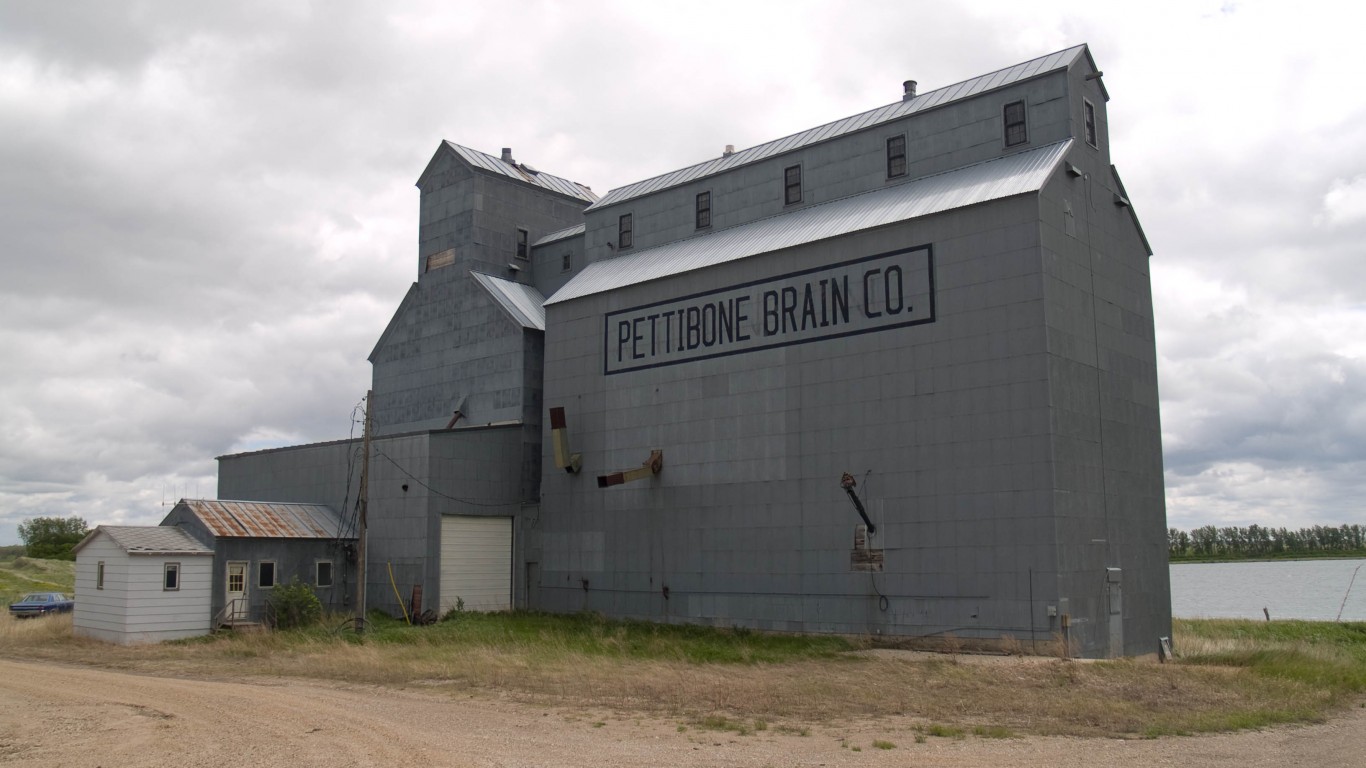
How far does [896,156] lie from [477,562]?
2036cm

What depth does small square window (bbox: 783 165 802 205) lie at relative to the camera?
3753cm

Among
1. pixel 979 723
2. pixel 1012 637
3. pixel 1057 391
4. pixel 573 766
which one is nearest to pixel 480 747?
pixel 573 766

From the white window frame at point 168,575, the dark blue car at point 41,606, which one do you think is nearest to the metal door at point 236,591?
the white window frame at point 168,575

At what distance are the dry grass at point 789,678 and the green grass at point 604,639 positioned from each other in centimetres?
14

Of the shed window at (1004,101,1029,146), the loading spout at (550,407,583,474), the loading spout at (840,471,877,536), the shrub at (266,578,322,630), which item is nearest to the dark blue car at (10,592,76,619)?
the shrub at (266,578,322,630)

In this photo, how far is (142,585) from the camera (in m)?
33.5

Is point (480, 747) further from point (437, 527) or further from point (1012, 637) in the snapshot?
point (437, 527)

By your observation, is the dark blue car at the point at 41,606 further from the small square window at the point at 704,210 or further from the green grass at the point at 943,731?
the green grass at the point at 943,731

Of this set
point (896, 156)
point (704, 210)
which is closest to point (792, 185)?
point (704, 210)

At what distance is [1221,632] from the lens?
46.6m

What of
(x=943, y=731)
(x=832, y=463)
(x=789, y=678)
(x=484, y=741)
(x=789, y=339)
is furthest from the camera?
(x=789, y=339)

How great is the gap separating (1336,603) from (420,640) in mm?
79902

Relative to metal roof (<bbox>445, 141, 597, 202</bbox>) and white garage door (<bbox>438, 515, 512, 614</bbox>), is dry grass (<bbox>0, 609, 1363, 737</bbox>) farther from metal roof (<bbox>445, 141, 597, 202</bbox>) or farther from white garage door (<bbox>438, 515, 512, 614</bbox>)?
metal roof (<bbox>445, 141, 597, 202</bbox>)

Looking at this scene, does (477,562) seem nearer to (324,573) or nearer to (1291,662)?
(324,573)
